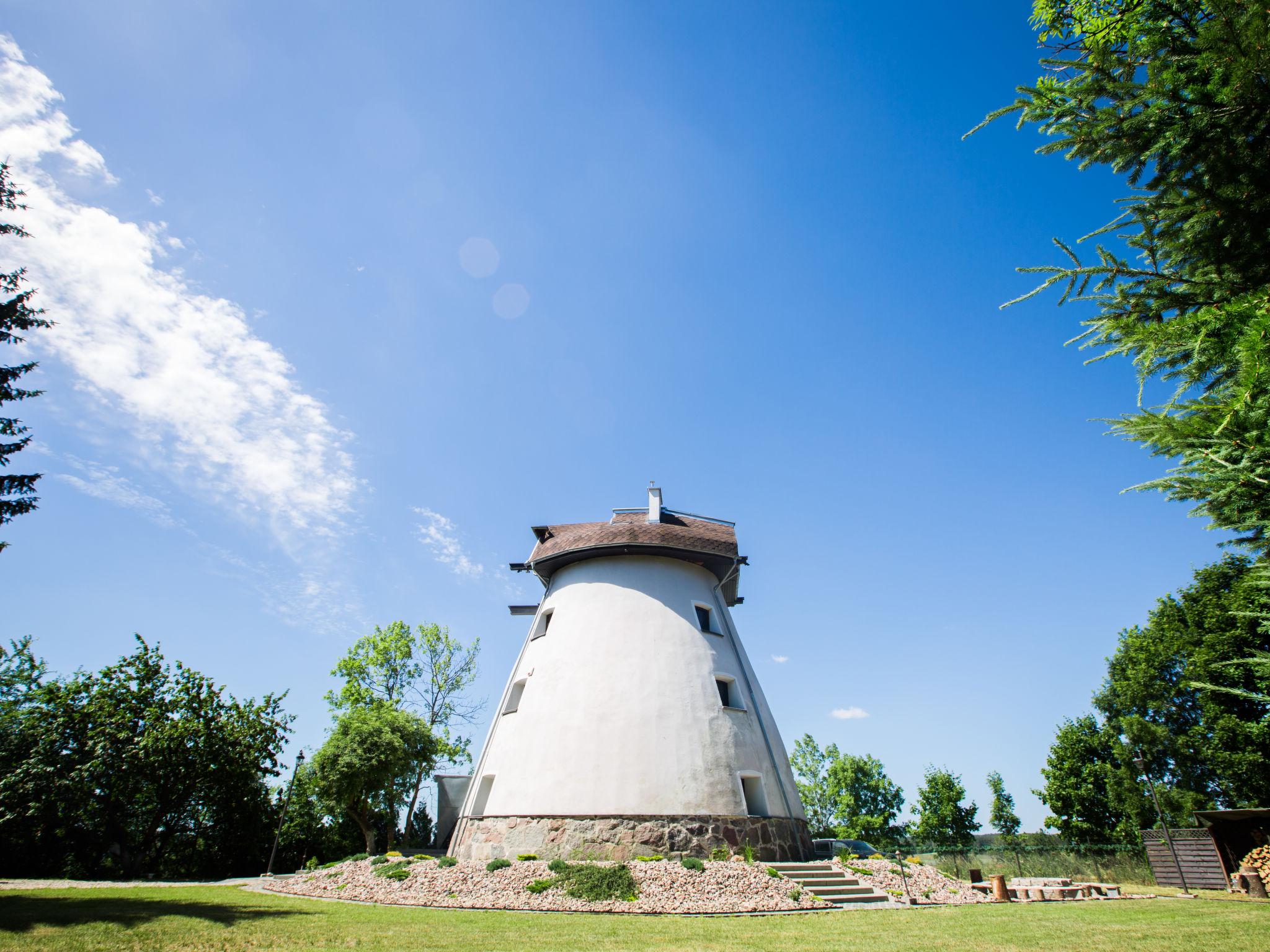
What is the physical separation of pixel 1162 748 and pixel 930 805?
696 inches

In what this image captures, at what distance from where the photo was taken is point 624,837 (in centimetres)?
1370

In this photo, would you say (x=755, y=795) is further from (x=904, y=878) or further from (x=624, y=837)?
(x=904, y=878)

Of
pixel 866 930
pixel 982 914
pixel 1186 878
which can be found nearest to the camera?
pixel 866 930

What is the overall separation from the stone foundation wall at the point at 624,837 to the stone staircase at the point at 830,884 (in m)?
1.08

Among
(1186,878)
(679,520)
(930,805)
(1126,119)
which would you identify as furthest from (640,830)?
(930,805)

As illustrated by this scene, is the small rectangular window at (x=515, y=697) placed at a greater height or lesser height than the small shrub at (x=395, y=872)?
greater

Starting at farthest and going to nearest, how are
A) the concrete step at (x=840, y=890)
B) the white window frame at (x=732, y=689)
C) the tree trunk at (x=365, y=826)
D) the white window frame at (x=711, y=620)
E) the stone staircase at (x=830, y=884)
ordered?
1. the tree trunk at (x=365, y=826)
2. the white window frame at (x=711, y=620)
3. the white window frame at (x=732, y=689)
4. the concrete step at (x=840, y=890)
5. the stone staircase at (x=830, y=884)

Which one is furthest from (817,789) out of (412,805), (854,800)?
(412,805)

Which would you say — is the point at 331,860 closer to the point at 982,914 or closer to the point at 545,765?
the point at 545,765

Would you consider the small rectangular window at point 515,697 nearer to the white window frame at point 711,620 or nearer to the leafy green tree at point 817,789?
the white window frame at point 711,620

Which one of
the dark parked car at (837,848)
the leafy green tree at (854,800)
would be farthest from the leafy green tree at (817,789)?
the dark parked car at (837,848)

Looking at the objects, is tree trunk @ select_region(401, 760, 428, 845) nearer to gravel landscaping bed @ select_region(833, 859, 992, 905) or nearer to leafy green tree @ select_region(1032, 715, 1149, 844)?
gravel landscaping bed @ select_region(833, 859, 992, 905)

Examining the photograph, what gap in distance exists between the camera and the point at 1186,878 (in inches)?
665

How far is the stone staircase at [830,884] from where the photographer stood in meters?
11.9
